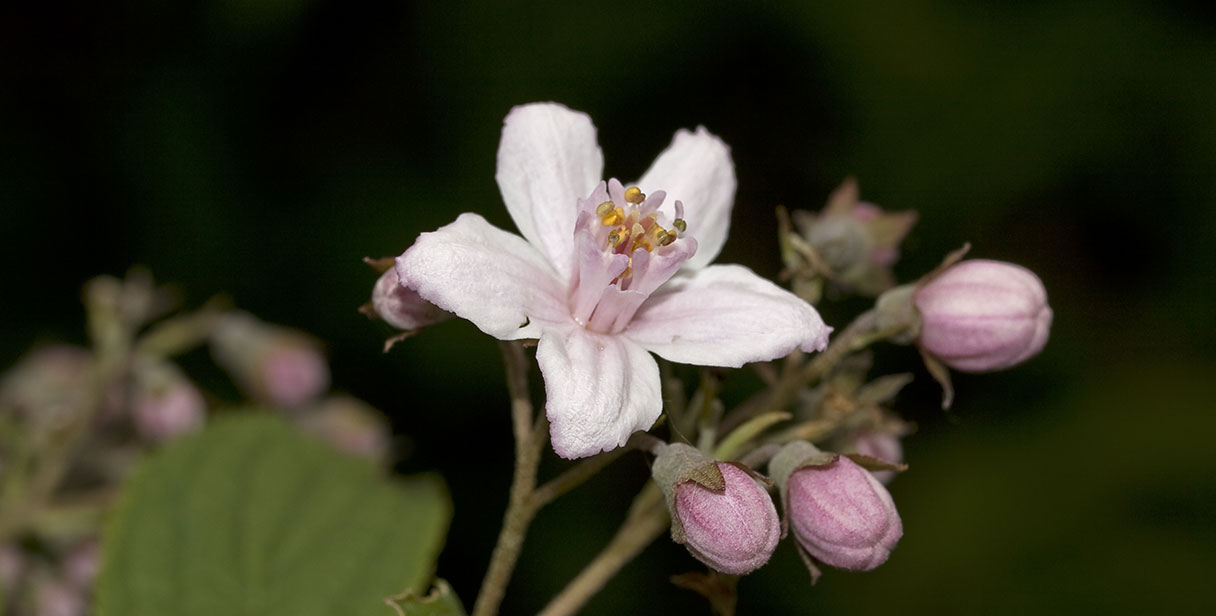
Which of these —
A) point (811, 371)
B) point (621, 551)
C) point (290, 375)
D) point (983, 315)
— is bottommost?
point (290, 375)

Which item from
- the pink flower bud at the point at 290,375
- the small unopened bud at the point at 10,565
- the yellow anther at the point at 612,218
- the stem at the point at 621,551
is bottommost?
the small unopened bud at the point at 10,565

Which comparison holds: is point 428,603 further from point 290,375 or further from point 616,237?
point 290,375

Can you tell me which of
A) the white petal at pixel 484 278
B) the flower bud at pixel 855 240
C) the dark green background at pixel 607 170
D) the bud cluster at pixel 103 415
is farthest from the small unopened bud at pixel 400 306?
the dark green background at pixel 607 170

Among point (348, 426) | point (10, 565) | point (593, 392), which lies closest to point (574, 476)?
point (593, 392)

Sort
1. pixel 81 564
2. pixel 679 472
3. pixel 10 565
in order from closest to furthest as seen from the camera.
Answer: pixel 679 472 < pixel 10 565 < pixel 81 564

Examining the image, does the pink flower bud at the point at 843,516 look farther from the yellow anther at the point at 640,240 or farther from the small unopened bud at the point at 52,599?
the small unopened bud at the point at 52,599

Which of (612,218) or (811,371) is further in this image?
(811,371)

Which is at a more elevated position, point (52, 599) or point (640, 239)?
point (640, 239)
